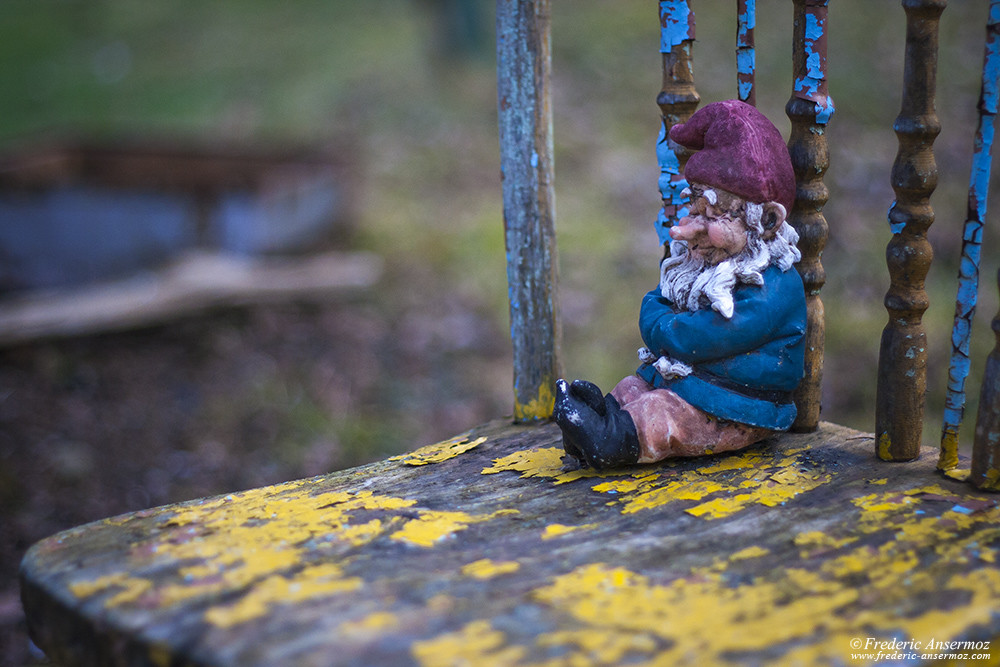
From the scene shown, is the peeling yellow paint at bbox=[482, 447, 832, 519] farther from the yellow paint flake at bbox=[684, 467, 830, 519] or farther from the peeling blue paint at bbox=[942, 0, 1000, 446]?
the peeling blue paint at bbox=[942, 0, 1000, 446]

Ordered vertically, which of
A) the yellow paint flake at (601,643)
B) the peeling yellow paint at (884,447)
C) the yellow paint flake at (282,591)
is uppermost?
the peeling yellow paint at (884,447)

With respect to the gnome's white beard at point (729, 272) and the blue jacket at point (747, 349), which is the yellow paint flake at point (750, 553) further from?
the gnome's white beard at point (729, 272)

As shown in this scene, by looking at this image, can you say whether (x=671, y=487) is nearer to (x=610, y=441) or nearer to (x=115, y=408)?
(x=610, y=441)

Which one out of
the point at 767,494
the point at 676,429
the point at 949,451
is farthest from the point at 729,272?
the point at 949,451

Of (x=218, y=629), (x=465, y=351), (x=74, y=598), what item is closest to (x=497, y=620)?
(x=218, y=629)

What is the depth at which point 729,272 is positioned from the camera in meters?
1.80

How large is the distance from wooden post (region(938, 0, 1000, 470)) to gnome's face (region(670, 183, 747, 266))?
17.3 inches

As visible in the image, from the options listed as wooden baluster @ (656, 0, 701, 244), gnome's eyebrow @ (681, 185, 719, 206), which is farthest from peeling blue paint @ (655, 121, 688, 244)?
gnome's eyebrow @ (681, 185, 719, 206)

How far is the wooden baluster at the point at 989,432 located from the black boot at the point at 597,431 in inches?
26.8

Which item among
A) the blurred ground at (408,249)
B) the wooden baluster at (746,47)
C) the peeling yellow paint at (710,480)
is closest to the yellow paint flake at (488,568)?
the peeling yellow paint at (710,480)

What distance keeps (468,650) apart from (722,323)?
91 cm

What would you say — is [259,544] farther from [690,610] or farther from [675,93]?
[675,93]

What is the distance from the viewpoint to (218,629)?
1.28 m

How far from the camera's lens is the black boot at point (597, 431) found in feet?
5.89
